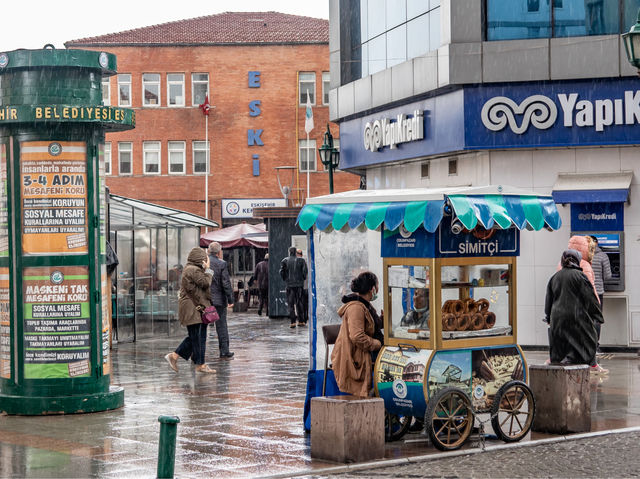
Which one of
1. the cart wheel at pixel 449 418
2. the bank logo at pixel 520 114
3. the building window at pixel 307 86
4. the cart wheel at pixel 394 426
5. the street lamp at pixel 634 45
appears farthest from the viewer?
the building window at pixel 307 86

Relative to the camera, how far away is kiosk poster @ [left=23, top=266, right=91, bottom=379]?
1200cm

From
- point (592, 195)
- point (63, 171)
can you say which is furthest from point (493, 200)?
point (592, 195)

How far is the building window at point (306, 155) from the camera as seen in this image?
2002 inches

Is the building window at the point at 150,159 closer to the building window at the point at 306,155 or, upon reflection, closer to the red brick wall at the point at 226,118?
the red brick wall at the point at 226,118

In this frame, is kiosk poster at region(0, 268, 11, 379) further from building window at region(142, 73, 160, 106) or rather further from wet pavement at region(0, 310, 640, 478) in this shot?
building window at region(142, 73, 160, 106)

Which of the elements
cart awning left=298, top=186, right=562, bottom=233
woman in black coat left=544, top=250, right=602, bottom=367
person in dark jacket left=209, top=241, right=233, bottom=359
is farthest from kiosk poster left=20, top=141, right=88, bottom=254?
person in dark jacket left=209, top=241, right=233, bottom=359

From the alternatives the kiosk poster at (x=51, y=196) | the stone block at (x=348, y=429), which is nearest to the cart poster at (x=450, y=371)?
the stone block at (x=348, y=429)

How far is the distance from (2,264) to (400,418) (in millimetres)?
4609

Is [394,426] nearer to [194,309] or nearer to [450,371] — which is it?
→ [450,371]

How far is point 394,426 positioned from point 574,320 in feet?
11.5

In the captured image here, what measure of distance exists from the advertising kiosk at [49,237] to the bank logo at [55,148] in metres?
0.01

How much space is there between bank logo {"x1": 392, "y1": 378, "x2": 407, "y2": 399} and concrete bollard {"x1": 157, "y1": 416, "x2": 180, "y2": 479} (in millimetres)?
2956

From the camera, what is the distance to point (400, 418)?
1052 centimetres

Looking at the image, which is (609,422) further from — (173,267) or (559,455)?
(173,267)
